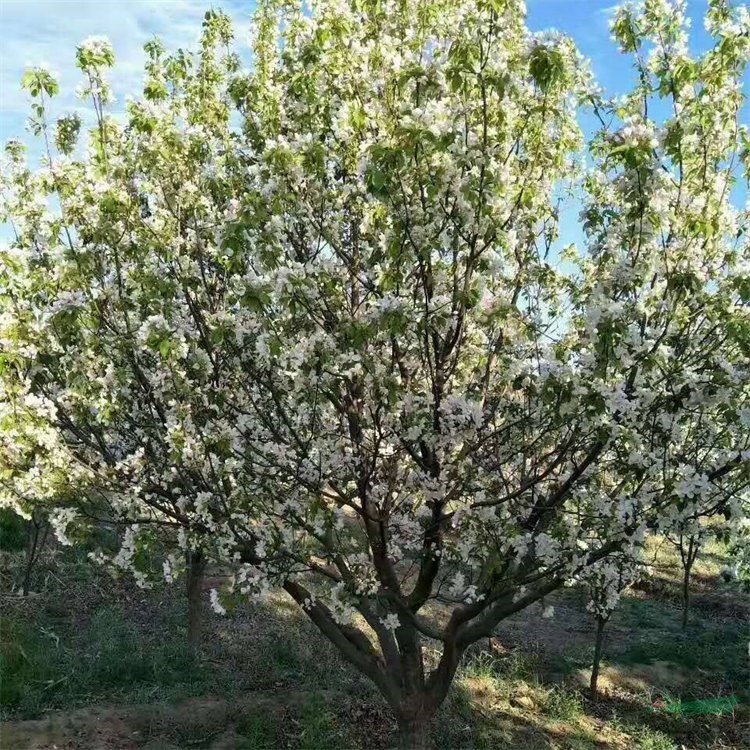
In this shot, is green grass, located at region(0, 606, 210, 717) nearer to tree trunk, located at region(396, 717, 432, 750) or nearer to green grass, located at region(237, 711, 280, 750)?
green grass, located at region(237, 711, 280, 750)

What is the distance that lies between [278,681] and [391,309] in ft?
30.4

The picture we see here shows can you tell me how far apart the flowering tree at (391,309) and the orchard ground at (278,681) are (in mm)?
3487

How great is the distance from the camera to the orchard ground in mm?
10898

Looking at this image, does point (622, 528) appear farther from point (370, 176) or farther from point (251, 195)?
point (251, 195)

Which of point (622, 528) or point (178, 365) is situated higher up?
point (178, 365)

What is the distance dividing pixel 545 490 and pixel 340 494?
Answer: 90.8 inches

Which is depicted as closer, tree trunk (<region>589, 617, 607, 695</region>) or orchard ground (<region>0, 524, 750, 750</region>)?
orchard ground (<region>0, 524, 750, 750</region>)

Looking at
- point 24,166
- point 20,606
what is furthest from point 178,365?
point 20,606

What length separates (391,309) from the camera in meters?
5.72

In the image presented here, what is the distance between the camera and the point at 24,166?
325 inches

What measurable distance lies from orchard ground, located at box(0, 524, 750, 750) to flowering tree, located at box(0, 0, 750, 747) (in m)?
3.49

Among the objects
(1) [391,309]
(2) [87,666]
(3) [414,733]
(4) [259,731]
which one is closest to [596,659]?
(3) [414,733]

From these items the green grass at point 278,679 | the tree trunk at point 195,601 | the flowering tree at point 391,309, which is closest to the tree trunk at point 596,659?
the green grass at point 278,679

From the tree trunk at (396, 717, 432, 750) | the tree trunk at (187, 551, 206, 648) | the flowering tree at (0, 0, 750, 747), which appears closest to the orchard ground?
the tree trunk at (187, 551, 206, 648)
